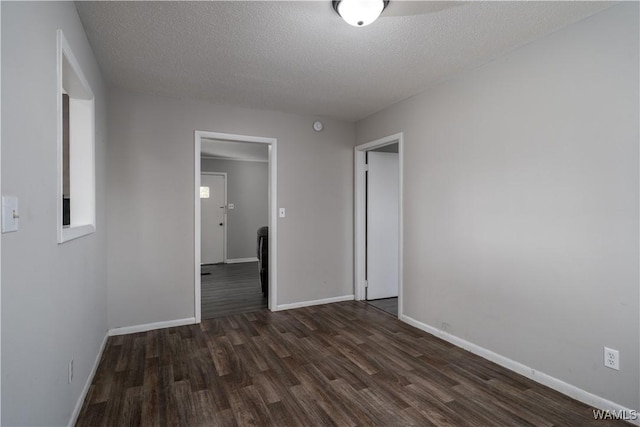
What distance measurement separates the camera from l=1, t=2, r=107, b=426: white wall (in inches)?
43.3

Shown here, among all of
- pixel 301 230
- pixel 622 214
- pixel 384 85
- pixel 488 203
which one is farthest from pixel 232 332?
pixel 622 214

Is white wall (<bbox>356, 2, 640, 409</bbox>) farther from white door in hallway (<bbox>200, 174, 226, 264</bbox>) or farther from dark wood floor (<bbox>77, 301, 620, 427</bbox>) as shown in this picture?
white door in hallway (<bbox>200, 174, 226, 264</bbox>)

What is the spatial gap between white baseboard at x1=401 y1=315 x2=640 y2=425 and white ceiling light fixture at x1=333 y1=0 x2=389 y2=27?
2615 millimetres

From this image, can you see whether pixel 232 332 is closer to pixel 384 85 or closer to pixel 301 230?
pixel 301 230

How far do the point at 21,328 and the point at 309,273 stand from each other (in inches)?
125

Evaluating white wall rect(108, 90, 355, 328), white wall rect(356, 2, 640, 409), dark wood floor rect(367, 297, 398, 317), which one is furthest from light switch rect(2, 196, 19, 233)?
dark wood floor rect(367, 297, 398, 317)

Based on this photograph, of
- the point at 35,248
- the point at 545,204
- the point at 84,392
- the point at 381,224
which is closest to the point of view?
the point at 35,248

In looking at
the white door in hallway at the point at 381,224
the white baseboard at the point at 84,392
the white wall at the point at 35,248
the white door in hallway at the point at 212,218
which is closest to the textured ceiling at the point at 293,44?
the white wall at the point at 35,248

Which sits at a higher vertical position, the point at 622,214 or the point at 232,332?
the point at 622,214

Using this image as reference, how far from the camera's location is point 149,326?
3350mm

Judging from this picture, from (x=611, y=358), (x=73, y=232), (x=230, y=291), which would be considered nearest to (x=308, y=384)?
(x=73, y=232)

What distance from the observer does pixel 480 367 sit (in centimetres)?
253

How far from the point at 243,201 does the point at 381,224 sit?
4227 mm

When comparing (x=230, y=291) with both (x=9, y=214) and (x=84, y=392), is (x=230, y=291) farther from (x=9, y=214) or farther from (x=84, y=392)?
(x=9, y=214)
